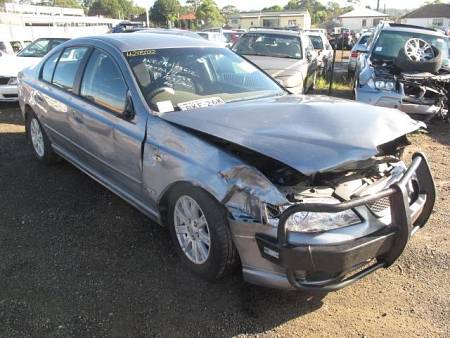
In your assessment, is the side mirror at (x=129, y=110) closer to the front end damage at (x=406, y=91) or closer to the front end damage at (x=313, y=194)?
the front end damage at (x=313, y=194)

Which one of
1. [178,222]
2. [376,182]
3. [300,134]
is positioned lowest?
[178,222]

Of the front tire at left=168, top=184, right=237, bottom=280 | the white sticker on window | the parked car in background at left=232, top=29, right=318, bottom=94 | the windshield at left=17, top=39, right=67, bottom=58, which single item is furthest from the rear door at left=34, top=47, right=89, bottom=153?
the windshield at left=17, top=39, right=67, bottom=58

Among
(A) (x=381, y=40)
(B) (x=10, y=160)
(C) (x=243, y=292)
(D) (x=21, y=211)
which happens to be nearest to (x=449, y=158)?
(A) (x=381, y=40)

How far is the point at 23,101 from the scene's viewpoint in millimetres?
5734

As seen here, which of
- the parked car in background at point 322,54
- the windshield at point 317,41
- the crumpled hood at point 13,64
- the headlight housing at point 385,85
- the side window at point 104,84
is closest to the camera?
the side window at point 104,84

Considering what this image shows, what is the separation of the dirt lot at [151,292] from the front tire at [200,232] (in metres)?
0.19

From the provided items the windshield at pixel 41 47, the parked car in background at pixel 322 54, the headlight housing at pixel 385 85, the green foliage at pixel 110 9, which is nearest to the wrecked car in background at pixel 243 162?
the headlight housing at pixel 385 85

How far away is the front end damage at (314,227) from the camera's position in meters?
2.50

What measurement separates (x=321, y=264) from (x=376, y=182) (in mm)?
858

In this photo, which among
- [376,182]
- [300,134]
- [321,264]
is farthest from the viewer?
[376,182]

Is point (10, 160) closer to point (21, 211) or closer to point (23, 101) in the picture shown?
point (23, 101)

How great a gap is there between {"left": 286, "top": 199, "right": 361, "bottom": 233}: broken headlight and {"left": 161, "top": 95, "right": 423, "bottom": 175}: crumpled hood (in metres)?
0.29

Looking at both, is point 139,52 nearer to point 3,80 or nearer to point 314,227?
point 314,227

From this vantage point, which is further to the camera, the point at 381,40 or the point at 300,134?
the point at 381,40
